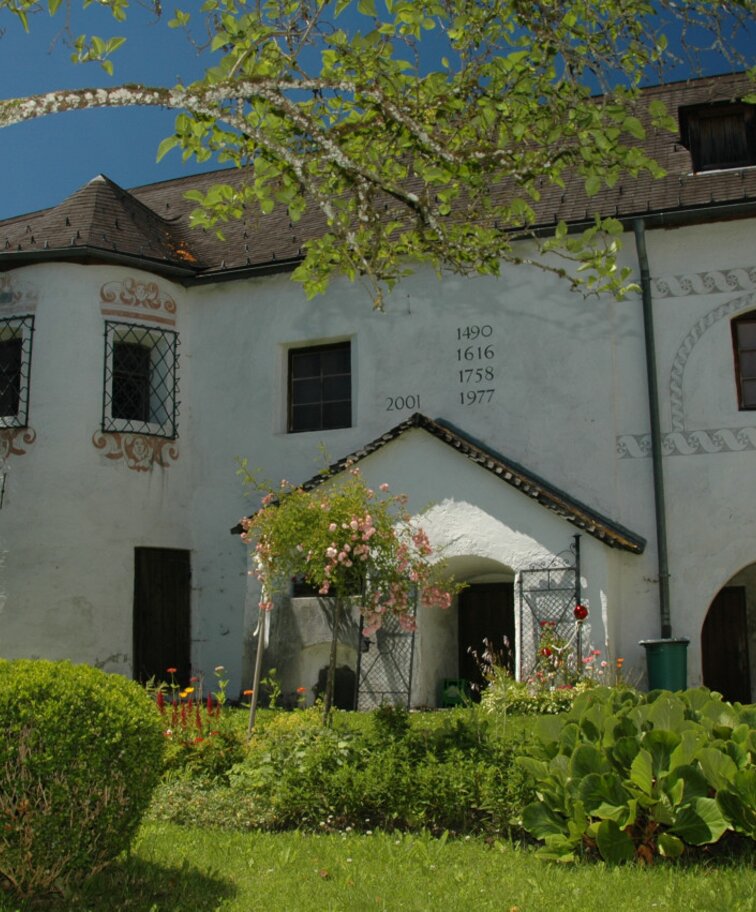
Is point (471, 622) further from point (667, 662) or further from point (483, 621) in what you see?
point (667, 662)

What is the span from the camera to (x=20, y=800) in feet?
17.9

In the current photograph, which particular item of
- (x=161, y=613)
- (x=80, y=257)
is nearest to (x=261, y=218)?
(x=80, y=257)

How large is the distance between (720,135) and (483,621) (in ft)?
24.6

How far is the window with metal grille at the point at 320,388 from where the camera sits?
54.4ft

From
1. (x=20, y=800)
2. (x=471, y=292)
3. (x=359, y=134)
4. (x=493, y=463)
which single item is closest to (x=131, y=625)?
(x=493, y=463)

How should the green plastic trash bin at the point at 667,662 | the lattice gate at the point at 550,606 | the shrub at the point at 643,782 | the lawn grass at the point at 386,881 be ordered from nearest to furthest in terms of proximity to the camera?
the lawn grass at the point at 386,881
the shrub at the point at 643,782
the green plastic trash bin at the point at 667,662
the lattice gate at the point at 550,606

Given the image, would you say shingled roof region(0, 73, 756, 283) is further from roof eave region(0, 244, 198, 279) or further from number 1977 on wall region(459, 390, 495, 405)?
number 1977 on wall region(459, 390, 495, 405)

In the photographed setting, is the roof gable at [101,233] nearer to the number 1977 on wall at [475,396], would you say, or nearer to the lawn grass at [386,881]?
the number 1977 on wall at [475,396]

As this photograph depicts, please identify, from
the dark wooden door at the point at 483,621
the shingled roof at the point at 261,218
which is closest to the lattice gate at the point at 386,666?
the dark wooden door at the point at 483,621

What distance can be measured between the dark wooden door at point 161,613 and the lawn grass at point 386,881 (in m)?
8.79

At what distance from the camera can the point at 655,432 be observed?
14.2 m

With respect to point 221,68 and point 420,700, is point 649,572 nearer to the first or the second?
point 420,700

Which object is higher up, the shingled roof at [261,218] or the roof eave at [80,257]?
the shingled roof at [261,218]

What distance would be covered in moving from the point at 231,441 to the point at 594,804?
11.3m
